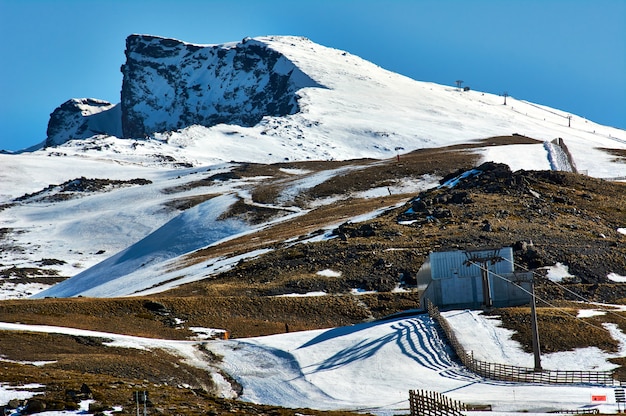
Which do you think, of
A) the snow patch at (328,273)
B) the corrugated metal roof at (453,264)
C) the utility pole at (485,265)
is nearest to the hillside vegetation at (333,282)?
the snow patch at (328,273)

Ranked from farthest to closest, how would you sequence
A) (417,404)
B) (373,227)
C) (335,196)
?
(335,196), (373,227), (417,404)

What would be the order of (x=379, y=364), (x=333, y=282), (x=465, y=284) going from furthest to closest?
(x=333, y=282) → (x=465, y=284) → (x=379, y=364)

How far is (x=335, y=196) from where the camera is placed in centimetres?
15125

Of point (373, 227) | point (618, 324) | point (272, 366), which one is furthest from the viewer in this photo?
point (373, 227)

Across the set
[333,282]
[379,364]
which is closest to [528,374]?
[379,364]

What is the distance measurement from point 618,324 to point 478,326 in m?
10.6

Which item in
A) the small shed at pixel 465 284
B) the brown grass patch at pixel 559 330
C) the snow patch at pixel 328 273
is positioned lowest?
the brown grass patch at pixel 559 330

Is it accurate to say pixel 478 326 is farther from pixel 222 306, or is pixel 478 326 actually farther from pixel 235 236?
pixel 235 236

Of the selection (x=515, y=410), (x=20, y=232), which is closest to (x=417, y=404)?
(x=515, y=410)

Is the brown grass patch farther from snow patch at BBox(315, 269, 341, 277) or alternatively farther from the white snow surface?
snow patch at BBox(315, 269, 341, 277)

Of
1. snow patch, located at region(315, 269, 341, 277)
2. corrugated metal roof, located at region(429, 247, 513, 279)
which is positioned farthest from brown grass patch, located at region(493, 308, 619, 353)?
snow patch, located at region(315, 269, 341, 277)

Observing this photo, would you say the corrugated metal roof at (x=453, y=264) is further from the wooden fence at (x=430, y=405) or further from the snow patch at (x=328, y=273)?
the wooden fence at (x=430, y=405)

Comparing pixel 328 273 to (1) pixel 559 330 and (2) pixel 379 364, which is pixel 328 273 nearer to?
(1) pixel 559 330

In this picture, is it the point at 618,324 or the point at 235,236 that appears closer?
the point at 618,324
